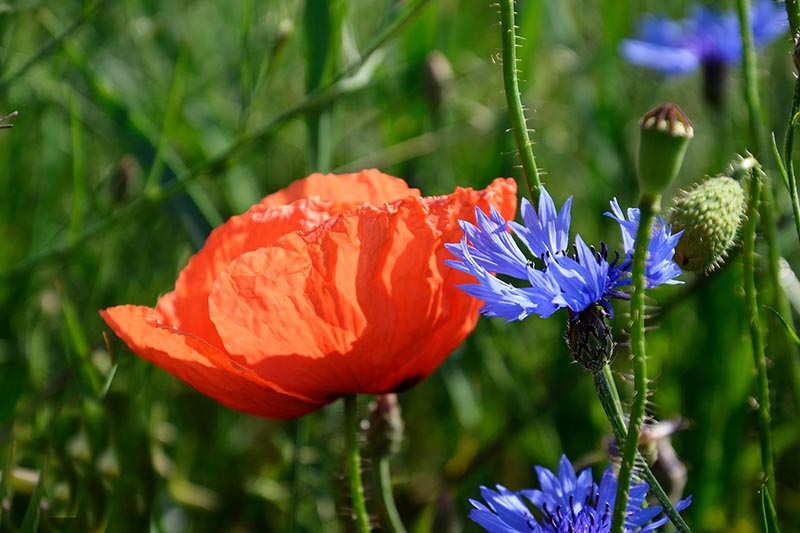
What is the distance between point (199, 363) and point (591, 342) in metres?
0.21

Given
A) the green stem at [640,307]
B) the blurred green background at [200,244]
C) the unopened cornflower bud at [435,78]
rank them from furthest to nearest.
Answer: the unopened cornflower bud at [435,78] → the blurred green background at [200,244] → the green stem at [640,307]

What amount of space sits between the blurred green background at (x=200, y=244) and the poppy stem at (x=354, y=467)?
172 millimetres

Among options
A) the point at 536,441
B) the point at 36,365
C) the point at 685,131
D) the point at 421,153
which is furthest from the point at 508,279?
the point at 685,131

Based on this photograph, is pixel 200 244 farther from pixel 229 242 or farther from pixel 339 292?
pixel 339 292

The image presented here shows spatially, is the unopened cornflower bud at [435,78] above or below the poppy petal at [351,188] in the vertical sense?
below

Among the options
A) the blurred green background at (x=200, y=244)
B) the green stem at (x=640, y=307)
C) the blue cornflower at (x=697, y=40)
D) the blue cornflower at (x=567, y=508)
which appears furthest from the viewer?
the blue cornflower at (x=697, y=40)

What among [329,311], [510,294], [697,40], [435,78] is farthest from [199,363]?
[697,40]

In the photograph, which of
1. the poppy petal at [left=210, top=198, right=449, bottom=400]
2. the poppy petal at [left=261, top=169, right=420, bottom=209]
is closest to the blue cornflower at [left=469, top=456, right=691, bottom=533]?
the poppy petal at [left=210, top=198, right=449, bottom=400]

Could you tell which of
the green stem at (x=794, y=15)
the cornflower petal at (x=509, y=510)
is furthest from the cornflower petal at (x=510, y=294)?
the green stem at (x=794, y=15)

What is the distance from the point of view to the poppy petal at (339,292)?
1.79 feet

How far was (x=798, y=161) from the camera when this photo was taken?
141 cm

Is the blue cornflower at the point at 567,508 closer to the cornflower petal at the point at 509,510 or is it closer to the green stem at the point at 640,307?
the cornflower petal at the point at 509,510

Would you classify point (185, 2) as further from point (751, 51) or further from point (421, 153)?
point (751, 51)

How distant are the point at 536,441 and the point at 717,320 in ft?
0.72
